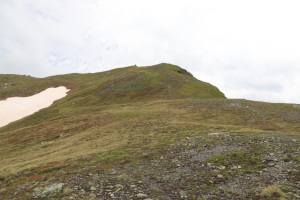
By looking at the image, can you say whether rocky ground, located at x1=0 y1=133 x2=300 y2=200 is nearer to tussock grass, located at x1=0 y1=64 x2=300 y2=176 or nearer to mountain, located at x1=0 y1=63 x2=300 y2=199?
mountain, located at x1=0 y1=63 x2=300 y2=199

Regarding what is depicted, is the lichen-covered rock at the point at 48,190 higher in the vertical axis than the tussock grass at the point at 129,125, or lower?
lower

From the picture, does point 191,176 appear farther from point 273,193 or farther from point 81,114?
point 81,114

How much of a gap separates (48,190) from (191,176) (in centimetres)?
1069

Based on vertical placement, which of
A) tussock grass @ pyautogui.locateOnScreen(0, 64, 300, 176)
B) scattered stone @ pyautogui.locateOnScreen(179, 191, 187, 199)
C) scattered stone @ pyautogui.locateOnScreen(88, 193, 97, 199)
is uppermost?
tussock grass @ pyautogui.locateOnScreen(0, 64, 300, 176)

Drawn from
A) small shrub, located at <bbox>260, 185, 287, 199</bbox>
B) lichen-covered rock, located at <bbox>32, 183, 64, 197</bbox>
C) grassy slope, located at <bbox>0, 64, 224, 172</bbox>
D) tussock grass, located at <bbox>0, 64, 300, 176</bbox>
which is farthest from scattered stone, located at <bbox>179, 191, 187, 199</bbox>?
grassy slope, located at <bbox>0, 64, 224, 172</bbox>

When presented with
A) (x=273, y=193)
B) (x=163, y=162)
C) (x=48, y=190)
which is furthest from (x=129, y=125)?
(x=273, y=193)

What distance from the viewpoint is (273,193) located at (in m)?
10.3

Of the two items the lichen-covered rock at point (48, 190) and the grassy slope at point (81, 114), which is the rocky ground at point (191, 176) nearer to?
the lichen-covered rock at point (48, 190)

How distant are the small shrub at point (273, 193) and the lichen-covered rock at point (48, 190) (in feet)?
43.9

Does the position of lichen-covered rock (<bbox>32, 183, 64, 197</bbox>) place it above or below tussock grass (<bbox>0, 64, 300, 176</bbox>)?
below

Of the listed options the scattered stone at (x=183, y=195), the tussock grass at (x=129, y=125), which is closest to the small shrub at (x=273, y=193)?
the scattered stone at (x=183, y=195)

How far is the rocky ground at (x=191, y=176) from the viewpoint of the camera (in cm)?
1173

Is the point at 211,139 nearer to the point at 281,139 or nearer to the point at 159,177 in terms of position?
the point at 281,139

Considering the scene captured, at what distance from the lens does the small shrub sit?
10.0 meters
